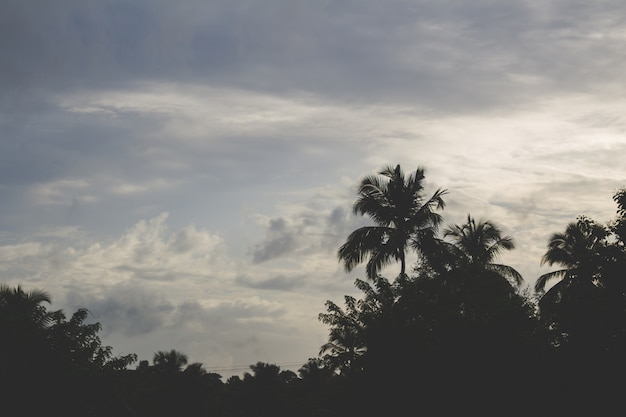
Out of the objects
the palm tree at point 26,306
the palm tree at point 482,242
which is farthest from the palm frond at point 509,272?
the palm tree at point 26,306

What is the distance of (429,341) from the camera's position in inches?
1104

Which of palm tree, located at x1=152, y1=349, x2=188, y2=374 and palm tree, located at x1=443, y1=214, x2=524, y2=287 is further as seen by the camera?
palm tree, located at x1=152, y1=349, x2=188, y2=374

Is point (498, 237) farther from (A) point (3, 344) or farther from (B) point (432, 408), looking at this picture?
(A) point (3, 344)

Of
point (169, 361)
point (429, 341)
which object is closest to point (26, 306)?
point (429, 341)

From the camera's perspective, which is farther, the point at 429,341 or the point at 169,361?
the point at 169,361

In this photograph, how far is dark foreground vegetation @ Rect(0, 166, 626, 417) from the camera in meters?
23.7

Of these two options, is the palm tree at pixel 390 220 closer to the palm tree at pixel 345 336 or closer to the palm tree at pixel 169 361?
the palm tree at pixel 345 336

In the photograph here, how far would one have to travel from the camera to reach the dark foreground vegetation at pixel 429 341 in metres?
23.7

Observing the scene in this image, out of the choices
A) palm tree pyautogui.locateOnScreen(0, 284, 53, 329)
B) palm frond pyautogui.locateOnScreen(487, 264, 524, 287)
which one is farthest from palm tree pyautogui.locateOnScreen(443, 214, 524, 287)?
palm tree pyautogui.locateOnScreen(0, 284, 53, 329)

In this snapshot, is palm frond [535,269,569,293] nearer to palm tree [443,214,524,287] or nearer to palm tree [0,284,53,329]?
palm tree [443,214,524,287]

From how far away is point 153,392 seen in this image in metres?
69.2

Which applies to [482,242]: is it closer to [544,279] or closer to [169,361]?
[544,279]

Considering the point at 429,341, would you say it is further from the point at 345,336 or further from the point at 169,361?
the point at 169,361

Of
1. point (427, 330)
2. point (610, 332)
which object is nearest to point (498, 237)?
point (427, 330)
